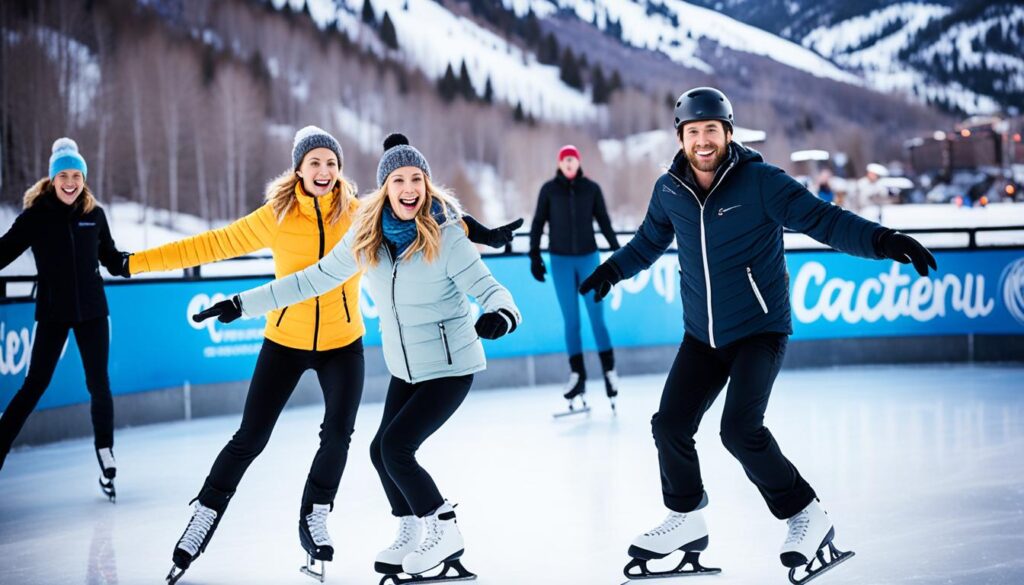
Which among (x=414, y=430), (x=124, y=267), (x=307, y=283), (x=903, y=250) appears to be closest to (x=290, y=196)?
(x=307, y=283)

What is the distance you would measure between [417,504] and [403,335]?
0.58m

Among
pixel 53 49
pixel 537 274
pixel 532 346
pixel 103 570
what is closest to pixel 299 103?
pixel 53 49

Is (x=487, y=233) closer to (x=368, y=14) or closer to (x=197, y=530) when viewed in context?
(x=197, y=530)

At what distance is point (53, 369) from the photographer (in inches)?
209

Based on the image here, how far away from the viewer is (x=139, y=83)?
29.5 meters

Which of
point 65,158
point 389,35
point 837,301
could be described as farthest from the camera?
point 389,35

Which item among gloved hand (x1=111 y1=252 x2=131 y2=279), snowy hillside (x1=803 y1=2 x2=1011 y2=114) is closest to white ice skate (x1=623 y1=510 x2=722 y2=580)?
gloved hand (x1=111 y1=252 x2=131 y2=279)

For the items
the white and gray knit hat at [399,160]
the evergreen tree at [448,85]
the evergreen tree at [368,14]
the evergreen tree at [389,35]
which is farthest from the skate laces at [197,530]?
the evergreen tree at [448,85]

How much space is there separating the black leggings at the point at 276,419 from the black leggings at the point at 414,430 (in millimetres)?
253

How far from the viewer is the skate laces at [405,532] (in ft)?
12.1

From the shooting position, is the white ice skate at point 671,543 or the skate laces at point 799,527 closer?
the skate laces at point 799,527

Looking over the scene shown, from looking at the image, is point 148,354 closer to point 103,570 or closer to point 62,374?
point 62,374

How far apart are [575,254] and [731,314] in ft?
13.8

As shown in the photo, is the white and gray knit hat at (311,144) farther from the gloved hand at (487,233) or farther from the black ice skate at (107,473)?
the black ice skate at (107,473)
